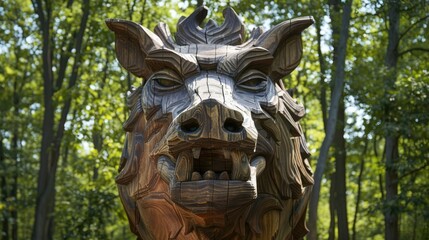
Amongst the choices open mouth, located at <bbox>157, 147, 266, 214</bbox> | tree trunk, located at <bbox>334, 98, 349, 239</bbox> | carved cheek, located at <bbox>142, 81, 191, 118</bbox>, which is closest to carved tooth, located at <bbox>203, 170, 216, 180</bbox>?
open mouth, located at <bbox>157, 147, 266, 214</bbox>

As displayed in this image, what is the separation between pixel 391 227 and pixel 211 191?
405 inches

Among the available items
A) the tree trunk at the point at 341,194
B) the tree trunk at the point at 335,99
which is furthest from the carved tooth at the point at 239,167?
the tree trunk at the point at 341,194

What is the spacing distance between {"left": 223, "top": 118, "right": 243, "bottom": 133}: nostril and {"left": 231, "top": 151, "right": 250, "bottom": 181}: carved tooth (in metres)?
0.11

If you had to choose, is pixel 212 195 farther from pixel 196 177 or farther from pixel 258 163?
pixel 258 163

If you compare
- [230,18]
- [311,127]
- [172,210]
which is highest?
[311,127]

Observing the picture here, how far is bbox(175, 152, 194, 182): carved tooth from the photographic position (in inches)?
135

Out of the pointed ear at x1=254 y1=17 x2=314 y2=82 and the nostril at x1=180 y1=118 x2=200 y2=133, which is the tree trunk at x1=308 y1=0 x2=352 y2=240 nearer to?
the pointed ear at x1=254 y1=17 x2=314 y2=82

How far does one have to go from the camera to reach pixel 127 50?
426 cm

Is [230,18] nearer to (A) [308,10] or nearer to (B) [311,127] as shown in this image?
(A) [308,10]

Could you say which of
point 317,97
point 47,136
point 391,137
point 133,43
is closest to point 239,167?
point 133,43

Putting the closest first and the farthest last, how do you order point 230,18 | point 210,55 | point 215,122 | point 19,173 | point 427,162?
point 215,122 < point 210,55 < point 230,18 < point 427,162 < point 19,173

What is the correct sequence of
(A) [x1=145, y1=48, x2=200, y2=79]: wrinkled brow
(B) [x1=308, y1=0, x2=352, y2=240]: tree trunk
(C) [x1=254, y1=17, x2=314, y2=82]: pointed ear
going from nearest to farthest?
(A) [x1=145, y1=48, x2=200, y2=79]: wrinkled brow, (C) [x1=254, y1=17, x2=314, y2=82]: pointed ear, (B) [x1=308, y1=0, x2=352, y2=240]: tree trunk

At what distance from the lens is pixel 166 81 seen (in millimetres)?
3984

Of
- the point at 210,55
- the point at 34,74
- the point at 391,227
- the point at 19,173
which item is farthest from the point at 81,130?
the point at 210,55
